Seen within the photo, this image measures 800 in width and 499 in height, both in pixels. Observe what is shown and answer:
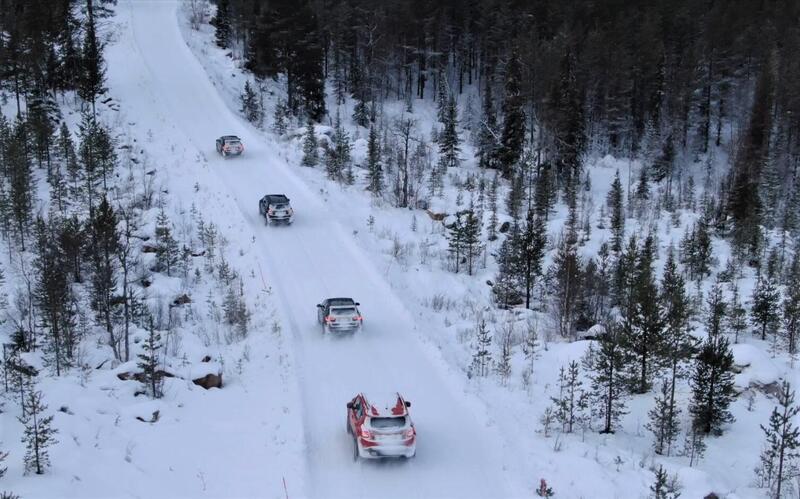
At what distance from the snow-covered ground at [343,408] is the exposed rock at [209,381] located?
31cm

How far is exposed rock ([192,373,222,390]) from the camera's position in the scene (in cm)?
1847

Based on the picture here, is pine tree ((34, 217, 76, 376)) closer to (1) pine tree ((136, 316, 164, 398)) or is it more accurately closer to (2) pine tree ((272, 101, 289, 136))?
(1) pine tree ((136, 316, 164, 398))

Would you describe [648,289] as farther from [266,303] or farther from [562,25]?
[562,25]

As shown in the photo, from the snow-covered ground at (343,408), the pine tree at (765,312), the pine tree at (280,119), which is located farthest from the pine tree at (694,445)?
the pine tree at (280,119)

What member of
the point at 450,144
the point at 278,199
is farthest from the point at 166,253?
the point at 450,144

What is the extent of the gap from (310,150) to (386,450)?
33.1 m

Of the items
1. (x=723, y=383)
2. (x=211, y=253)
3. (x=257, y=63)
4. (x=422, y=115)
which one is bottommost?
(x=723, y=383)

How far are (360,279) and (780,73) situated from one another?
5644 cm

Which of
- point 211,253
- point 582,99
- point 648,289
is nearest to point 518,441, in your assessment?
point 648,289

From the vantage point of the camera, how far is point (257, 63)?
64812mm

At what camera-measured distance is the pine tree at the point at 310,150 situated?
4438 centimetres

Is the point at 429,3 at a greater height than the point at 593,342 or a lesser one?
greater

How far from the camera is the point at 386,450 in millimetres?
14773

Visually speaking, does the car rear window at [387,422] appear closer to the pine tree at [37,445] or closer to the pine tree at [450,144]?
the pine tree at [37,445]
